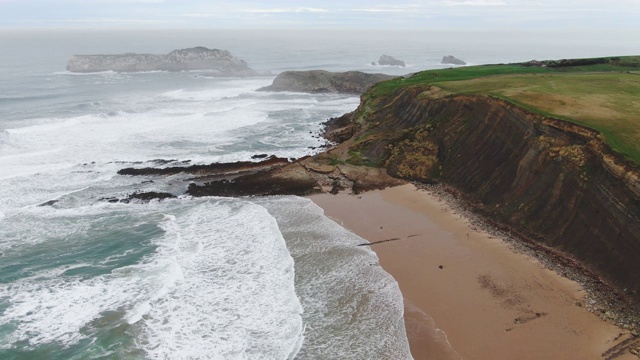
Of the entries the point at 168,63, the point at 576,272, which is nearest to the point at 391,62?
the point at 168,63

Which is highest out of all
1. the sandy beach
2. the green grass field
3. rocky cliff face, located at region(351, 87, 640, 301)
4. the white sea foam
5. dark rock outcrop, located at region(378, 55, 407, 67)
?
dark rock outcrop, located at region(378, 55, 407, 67)

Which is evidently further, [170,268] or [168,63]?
[168,63]

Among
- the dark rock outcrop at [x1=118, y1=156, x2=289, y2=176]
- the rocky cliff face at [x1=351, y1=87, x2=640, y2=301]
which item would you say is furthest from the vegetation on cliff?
the dark rock outcrop at [x1=118, y1=156, x2=289, y2=176]

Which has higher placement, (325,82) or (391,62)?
(391,62)

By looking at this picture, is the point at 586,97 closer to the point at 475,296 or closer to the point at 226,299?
the point at 475,296

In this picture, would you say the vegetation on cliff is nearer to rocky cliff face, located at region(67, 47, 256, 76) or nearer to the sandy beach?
the sandy beach

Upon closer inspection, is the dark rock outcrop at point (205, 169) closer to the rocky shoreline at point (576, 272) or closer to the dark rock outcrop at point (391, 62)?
the rocky shoreline at point (576, 272)
